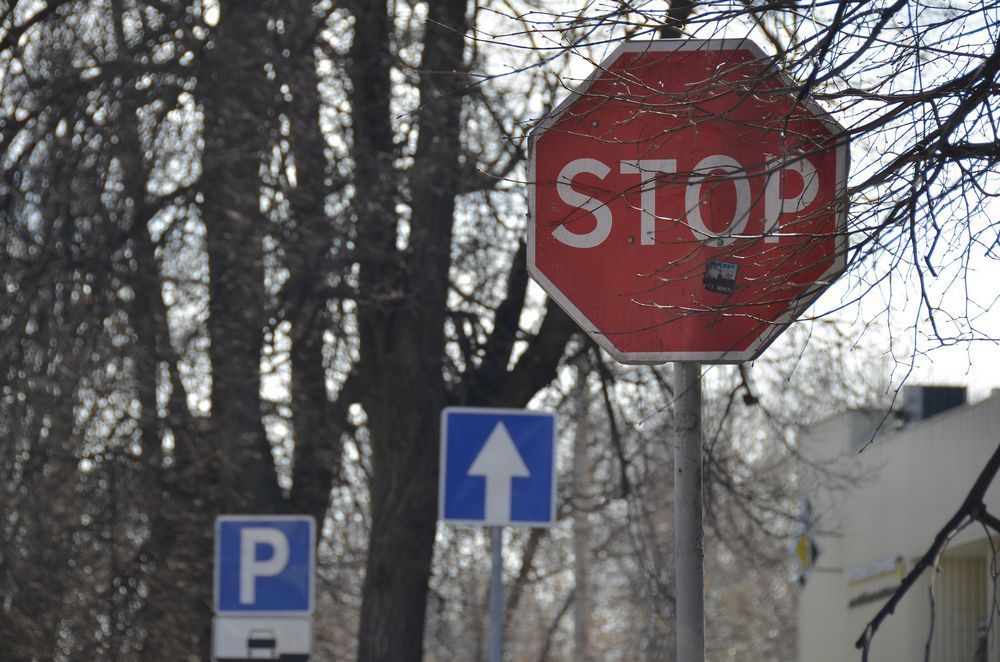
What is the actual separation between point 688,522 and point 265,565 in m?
5.60

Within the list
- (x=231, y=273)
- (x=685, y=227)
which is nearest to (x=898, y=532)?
(x=231, y=273)

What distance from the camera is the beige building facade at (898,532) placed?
12.6 m

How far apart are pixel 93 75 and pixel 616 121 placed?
649 cm

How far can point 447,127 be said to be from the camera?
30.4 ft

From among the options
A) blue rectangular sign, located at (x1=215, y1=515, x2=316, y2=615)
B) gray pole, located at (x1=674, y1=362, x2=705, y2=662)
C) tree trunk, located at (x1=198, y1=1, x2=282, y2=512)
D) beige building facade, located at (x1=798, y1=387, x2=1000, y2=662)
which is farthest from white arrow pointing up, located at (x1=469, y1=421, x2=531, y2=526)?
beige building facade, located at (x1=798, y1=387, x2=1000, y2=662)

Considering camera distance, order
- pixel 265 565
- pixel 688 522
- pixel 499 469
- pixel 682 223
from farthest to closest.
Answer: pixel 265 565 < pixel 499 469 < pixel 682 223 < pixel 688 522

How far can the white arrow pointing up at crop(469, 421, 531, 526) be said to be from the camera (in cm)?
616

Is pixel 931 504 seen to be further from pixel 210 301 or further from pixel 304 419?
pixel 210 301

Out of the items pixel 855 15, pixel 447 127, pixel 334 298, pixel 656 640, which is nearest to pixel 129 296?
pixel 334 298

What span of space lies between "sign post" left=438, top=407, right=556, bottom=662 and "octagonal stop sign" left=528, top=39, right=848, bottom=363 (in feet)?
9.46

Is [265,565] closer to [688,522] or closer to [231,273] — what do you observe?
[231,273]

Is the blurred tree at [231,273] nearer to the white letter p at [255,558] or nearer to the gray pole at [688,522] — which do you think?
the white letter p at [255,558]

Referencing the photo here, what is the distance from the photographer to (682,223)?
3.26m

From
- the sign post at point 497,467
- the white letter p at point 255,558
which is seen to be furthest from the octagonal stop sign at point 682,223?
the white letter p at point 255,558
